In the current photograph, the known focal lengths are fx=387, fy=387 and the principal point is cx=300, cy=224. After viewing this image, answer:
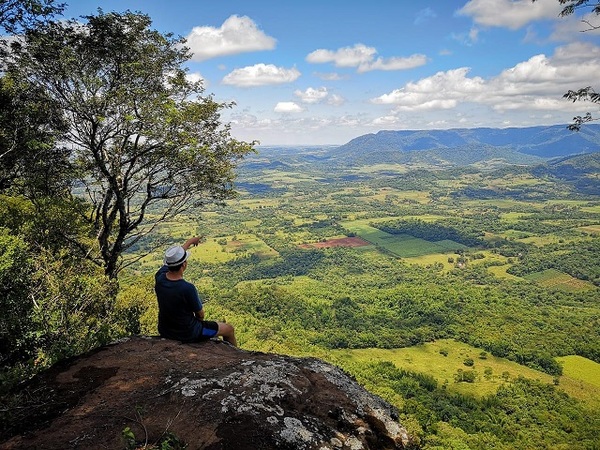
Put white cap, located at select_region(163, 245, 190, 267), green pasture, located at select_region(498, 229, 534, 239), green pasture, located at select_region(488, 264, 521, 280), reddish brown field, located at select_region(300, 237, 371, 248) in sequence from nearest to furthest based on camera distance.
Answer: white cap, located at select_region(163, 245, 190, 267) → green pasture, located at select_region(488, 264, 521, 280) → reddish brown field, located at select_region(300, 237, 371, 248) → green pasture, located at select_region(498, 229, 534, 239)

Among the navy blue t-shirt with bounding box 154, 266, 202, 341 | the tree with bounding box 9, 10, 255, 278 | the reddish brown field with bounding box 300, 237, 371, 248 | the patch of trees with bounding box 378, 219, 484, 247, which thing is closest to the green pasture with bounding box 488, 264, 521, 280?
the patch of trees with bounding box 378, 219, 484, 247

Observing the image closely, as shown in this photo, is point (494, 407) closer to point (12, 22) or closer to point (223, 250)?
point (12, 22)

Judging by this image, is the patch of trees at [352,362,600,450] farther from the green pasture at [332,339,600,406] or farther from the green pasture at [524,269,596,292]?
the green pasture at [524,269,596,292]

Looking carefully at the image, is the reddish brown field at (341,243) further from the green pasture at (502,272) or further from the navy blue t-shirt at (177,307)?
the navy blue t-shirt at (177,307)

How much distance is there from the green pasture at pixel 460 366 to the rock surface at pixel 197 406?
49.3 m

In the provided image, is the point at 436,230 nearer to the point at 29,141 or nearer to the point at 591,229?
the point at 591,229

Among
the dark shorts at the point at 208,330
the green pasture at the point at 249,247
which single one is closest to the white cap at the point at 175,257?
the dark shorts at the point at 208,330

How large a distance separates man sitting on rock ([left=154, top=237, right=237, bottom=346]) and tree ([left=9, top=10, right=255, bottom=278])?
690cm

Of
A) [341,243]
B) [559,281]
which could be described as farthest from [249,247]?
[559,281]

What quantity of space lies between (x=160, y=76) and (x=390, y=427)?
13771 millimetres

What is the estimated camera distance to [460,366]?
67188 millimetres

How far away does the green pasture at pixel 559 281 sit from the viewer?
108250mm

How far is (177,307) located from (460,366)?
233 feet

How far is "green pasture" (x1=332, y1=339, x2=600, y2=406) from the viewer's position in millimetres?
58312
